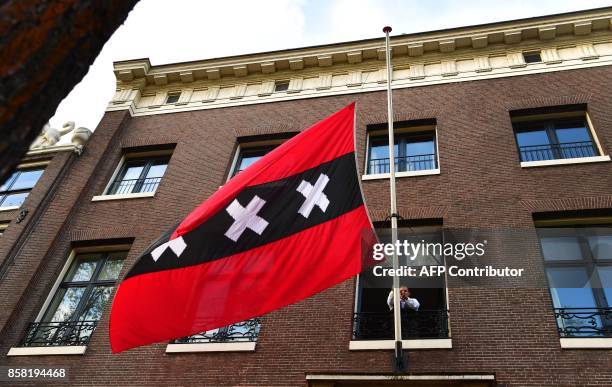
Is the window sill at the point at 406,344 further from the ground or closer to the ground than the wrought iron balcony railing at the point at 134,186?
closer to the ground

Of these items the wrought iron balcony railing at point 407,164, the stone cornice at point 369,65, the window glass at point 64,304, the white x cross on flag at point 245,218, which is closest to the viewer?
the white x cross on flag at point 245,218

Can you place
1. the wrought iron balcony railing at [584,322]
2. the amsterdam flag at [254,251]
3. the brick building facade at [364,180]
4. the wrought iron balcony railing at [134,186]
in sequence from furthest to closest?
the wrought iron balcony railing at [134,186], the brick building facade at [364,180], the wrought iron balcony railing at [584,322], the amsterdam flag at [254,251]

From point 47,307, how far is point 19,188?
5615 millimetres

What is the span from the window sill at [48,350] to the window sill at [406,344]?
6.12 m

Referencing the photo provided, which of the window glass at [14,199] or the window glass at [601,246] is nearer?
the window glass at [601,246]

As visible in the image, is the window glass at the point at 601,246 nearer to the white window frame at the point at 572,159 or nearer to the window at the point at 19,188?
the white window frame at the point at 572,159

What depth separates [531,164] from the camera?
1200cm

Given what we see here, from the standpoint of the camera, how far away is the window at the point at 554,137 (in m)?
12.7

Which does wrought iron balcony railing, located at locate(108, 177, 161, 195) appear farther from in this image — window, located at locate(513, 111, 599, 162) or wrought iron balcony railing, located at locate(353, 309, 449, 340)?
window, located at locate(513, 111, 599, 162)

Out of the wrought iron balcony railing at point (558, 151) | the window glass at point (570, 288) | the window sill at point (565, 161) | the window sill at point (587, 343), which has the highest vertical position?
the wrought iron balcony railing at point (558, 151)

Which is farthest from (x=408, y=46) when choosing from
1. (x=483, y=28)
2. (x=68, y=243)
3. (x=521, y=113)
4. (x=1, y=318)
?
(x=1, y=318)

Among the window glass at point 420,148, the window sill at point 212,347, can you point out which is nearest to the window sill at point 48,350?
the window sill at point 212,347

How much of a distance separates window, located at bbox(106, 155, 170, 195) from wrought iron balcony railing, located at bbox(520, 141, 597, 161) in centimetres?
1067

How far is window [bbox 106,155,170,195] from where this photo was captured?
15367mm
